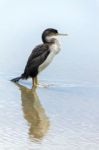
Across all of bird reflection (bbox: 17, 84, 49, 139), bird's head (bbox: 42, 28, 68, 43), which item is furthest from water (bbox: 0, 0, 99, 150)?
bird's head (bbox: 42, 28, 68, 43)

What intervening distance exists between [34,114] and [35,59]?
9.19 ft

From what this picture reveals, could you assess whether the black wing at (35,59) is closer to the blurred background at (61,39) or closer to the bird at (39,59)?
the bird at (39,59)

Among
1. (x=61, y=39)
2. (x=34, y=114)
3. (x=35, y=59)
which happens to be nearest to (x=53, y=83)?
(x=35, y=59)

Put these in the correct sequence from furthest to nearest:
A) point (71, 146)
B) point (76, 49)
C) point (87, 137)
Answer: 1. point (76, 49)
2. point (87, 137)
3. point (71, 146)

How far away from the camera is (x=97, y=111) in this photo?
818 cm

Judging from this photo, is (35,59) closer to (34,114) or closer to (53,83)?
(53,83)

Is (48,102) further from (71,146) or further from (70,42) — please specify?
(70,42)

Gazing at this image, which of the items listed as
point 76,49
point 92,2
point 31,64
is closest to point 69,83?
point 31,64

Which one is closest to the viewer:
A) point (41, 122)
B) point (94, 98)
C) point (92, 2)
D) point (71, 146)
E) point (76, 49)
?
point (71, 146)

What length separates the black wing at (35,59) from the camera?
1052 cm

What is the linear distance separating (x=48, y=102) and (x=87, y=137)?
1.88 m

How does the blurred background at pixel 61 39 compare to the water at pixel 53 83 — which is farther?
the blurred background at pixel 61 39

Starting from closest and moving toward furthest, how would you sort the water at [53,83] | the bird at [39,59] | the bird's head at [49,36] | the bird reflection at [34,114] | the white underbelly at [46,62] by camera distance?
1. the water at [53,83]
2. the bird reflection at [34,114]
3. the bird at [39,59]
4. the white underbelly at [46,62]
5. the bird's head at [49,36]

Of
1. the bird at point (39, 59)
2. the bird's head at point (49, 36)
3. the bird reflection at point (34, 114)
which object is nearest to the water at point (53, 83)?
the bird reflection at point (34, 114)
